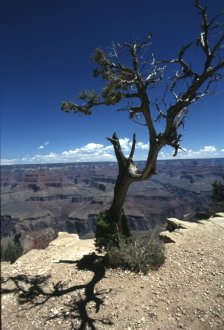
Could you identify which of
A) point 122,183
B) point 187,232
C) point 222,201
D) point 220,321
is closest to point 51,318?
point 220,321

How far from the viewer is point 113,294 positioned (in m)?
10.7

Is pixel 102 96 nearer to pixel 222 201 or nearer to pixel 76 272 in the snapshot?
pixel 76 272

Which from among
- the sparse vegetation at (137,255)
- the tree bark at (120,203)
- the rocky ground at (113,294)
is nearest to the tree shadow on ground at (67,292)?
the rocky ground at (113,294)

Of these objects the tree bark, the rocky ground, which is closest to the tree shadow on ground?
the rocky ground

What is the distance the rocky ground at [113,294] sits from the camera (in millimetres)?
9133

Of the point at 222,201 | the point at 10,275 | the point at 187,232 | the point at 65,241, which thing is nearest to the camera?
the point at 10,275

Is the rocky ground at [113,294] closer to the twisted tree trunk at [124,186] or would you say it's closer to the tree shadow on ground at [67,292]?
the tree shadow on ground at [67,292]

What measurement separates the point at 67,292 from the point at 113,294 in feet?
→ 5.42

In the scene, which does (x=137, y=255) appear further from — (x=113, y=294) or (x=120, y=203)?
(x=120, y=203)

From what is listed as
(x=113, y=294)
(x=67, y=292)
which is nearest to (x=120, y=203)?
(x=113, y=294)

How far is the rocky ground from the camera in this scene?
360 inches

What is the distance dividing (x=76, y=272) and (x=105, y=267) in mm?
1230

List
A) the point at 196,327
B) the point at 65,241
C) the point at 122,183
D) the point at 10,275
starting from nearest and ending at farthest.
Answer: the point at 196,327 → the point at 10,275 → the point at 122,183 → the point at 65,241

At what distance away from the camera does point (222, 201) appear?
4078cm
